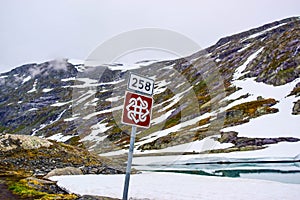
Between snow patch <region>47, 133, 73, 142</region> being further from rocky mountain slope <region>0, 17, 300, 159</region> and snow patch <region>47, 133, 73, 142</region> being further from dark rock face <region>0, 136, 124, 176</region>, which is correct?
dark rock face <region>0, 136, 124, 176</region>

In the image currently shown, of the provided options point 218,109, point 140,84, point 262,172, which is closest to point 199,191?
point 140,84

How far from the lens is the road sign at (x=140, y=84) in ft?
29.4

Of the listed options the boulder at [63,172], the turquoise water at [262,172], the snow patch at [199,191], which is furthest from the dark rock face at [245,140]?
the snow patch at [199,191]

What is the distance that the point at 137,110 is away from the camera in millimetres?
8875

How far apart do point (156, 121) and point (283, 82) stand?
4183cm

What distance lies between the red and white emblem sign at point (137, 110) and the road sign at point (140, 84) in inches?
7.2

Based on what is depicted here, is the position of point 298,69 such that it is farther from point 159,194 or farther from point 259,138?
point 159,194

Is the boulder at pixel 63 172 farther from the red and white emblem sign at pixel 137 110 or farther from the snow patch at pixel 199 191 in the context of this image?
the red and white emblem sign at pixel 137 110

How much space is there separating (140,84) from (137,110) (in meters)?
0.78

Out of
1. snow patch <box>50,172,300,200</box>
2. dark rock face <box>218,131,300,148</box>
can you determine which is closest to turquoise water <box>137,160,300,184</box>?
snow patch <box>50,172,300,200</box>

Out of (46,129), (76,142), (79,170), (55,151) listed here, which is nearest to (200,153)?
(55,151)

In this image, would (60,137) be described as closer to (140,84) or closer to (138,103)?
(140,84)

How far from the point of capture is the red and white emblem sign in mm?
8641

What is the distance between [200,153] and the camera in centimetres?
5997
